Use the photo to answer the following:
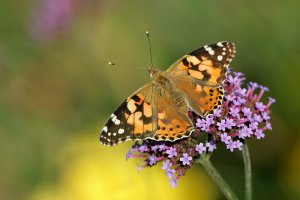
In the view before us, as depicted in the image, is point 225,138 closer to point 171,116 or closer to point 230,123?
point 230,123

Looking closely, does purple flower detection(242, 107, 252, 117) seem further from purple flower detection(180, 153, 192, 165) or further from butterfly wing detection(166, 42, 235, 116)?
purple flower detection(180, 153, 192, 165)

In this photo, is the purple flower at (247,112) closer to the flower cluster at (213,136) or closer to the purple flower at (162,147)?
the flower cluster at (213,136)

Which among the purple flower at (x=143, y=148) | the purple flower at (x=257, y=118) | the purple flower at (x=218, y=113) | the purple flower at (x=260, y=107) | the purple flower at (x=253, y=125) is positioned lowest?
the purple flower at (x=253, y=125)

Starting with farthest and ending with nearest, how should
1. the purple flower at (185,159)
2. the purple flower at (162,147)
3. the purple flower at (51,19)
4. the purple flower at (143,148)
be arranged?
the purple flower at (51,19), the purple flower at (143,148), the purple flower at (162,147), the purple flower at (185,159)

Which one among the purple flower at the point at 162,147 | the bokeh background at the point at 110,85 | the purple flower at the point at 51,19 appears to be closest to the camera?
the purple flower at the point at 162,147

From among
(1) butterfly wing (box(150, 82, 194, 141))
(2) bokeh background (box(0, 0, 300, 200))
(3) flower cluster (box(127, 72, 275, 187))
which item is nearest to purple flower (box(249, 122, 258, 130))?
(3) flower cluster (box(127, 72, 275, 187))

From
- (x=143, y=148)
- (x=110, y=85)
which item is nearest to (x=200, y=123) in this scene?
(x=143, y=148)

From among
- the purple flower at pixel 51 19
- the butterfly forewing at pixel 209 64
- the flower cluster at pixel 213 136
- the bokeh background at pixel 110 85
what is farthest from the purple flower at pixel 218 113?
the purple flower at pixel 51 19
